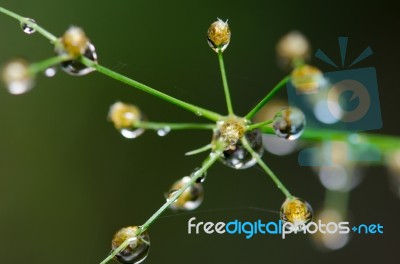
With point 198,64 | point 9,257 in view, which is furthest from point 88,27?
point 9,257

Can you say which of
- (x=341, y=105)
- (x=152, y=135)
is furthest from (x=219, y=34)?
(x=152, y=135)

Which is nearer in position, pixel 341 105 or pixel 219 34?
pixel 219 34

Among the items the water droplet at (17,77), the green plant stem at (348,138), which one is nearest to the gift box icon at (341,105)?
the green plant stem at (348,138)

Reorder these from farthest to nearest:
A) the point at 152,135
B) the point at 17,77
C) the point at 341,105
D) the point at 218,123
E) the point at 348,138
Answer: the point at 152,135, the point at 341,105, the point at 348,138, the point at 218,123, the point at 17,77

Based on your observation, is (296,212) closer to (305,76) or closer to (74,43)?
(305,76)

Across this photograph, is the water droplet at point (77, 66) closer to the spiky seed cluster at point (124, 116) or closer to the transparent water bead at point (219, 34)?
the spiky seed cluster at point (124, 116)

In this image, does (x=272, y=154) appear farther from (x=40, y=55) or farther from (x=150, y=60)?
(x=40, y=55)
